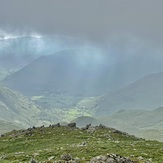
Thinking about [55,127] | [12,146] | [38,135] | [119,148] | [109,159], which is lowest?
[109,159]

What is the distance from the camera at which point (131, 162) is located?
3478cm

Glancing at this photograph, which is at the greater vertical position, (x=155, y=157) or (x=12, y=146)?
(x=12, y=146)

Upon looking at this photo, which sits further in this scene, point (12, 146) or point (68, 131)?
point (68, 131)

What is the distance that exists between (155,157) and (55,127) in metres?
64.7

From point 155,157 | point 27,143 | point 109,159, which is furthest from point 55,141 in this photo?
point 109,159

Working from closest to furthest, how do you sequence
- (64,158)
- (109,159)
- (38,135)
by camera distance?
(109,159) → (64,158) → (38,135)

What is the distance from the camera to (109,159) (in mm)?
32781

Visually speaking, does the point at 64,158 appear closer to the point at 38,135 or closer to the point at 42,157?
the point at 42,157

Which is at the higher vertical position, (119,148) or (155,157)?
(119,148)

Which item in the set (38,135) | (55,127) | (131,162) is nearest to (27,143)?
(38,135)

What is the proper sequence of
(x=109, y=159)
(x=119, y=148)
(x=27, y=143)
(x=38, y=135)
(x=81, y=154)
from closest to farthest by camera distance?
1. (x=109, y=159)
2. (x=81, y=154)
3. (x=119, y=148)
4. (x=27, y=143)
5. (x=38, y=135)

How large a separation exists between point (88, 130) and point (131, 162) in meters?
63.6

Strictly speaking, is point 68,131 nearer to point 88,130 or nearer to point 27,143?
point 88,130

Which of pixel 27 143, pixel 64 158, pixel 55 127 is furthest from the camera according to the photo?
pixel 55 127
